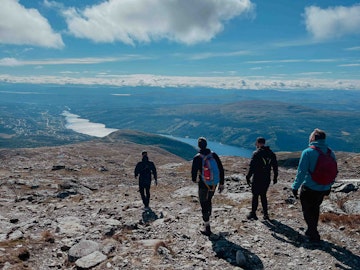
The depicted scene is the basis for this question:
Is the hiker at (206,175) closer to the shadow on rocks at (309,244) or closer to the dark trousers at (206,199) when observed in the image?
the dark trousers at (206,199)

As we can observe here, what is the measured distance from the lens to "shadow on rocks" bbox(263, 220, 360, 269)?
407 inches

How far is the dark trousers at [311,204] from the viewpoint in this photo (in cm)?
1130

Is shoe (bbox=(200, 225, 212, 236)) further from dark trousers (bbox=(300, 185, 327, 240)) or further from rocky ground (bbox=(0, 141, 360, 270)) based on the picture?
dark trousers (bbox=(300, 185, 327, 240))

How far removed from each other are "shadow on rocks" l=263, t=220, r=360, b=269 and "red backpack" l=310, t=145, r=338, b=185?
2426 mm

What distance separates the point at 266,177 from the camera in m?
14.3

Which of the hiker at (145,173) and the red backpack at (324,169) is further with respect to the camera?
the hiker at (145,173)

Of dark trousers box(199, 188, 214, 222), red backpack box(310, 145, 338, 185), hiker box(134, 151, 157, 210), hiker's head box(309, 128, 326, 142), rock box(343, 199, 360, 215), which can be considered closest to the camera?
red backpack box(310, 145, 338, 185)

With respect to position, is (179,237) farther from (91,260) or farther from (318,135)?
(318,135)

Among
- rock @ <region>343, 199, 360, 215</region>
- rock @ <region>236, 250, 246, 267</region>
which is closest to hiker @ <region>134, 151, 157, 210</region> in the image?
rock @ <region>236, 250, 246, 267</region>

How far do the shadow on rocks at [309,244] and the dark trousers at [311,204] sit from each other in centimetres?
39

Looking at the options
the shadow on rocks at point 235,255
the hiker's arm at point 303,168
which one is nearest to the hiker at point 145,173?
the shadow on rocks at point 235,255

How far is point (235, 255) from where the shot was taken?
1084cm

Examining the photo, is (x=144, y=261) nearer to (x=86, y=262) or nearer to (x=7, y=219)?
(x=86, y=262)

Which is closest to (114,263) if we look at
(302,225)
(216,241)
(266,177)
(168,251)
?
(168,251)
